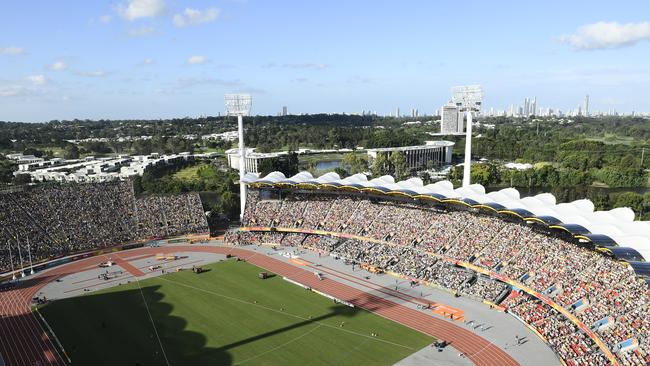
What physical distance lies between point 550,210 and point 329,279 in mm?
23098

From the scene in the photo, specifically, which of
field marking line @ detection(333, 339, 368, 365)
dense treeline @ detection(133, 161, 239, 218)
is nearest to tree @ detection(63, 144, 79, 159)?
dense treeline @ detection(133, 161, 239, 218)

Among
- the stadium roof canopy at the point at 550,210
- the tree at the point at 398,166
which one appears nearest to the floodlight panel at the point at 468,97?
the stadium roof canopy at the point at 550,210

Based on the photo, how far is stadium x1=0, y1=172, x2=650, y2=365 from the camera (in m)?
33.7

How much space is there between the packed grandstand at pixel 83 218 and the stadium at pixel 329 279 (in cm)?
23

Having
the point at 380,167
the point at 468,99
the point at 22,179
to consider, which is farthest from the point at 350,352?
the point at 22,179

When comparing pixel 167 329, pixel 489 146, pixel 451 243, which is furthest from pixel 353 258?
pixel 489 146

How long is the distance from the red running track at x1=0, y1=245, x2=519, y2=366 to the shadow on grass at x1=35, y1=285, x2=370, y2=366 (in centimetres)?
140

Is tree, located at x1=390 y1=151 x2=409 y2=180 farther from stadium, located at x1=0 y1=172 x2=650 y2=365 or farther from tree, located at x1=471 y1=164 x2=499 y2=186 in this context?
stadium, located at x1=0 y1=172 x2=650 y2=365

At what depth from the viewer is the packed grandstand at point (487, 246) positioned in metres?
32.6

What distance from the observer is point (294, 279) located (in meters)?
49.6

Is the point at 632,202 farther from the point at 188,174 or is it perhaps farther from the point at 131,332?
the point at 188,174

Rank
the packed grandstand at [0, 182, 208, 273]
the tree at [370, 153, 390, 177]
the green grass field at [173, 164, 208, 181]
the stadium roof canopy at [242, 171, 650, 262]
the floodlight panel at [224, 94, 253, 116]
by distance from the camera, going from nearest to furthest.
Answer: the stadium roof canopy at [242, 171, 650, 262]
the packed grandstand at [0, 182, 208, 273]
the floodlight panel at [224, 94, 253, 116]
the green grass field at [173, 164, 208, 181]
the tree at [370, 153, 390, 177]

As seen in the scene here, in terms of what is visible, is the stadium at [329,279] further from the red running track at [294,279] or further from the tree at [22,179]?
the tree at [22,179]

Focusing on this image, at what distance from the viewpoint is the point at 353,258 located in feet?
178
